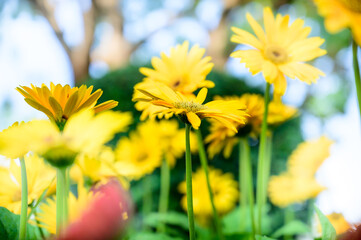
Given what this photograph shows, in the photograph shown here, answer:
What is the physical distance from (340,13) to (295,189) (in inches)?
22.5

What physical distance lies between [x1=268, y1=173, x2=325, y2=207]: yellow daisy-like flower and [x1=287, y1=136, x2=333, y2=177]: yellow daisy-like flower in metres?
0.02

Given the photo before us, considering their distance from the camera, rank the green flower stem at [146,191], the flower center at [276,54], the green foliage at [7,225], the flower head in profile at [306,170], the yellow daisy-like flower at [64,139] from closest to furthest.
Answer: the yellow daisy-like flower at [64,139] < the green foliage at [7,225] < the flower center at [276,54] < the flower head in profile at [306,170] < the green flower stem at [146,191]

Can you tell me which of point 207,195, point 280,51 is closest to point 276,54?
point 280,51

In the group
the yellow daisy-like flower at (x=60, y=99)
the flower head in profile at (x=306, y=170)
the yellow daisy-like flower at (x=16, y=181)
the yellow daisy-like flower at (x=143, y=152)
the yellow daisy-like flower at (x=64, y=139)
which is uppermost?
the yellow daisy-like flower at (x=143, y=152)

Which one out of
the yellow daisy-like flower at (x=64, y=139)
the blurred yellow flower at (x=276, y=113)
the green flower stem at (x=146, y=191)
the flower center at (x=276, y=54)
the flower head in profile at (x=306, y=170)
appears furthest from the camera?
the green flower stem at (x=146, y=191)

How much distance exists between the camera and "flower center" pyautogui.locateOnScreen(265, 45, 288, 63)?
44 centimetres

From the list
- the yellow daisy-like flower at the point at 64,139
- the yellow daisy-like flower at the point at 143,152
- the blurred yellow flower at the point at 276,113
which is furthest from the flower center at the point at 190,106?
the yellow daisy-like flower at the point at 143,152

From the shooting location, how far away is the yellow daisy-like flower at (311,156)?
71 centimetres

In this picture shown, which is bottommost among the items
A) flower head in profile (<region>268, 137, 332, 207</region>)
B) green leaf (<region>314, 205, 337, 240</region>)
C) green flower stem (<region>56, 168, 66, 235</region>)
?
green leaf (<region>314, 205, 337, 240</region>)

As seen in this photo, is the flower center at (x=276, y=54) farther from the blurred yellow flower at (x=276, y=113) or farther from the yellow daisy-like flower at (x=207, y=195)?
the yellow daisy-like flower at (x=207, y=195)

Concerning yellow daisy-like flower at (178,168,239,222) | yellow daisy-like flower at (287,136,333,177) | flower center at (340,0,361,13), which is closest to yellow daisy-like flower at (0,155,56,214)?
flower center at (340,0,361,13)

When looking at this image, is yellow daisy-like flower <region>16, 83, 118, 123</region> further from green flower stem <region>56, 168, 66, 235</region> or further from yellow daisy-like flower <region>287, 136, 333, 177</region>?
yellow daisy-like flower <region>287, 136, 333, 177</region>

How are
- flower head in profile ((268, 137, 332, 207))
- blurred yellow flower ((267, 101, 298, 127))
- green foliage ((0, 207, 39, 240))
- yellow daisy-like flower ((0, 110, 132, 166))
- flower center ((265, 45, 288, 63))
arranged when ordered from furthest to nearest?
flower head in profile ((268, 137, 332, 207)) → blurred yellow flower ((267, 101, 298, 127)) → flower center ((265, 45, 288, 63)) → green foliage ((0, 207, 39, 240)) → yellow daisy-like flower ((0, 110, 132, 166))

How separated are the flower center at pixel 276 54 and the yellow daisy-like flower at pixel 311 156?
12.5 inches
